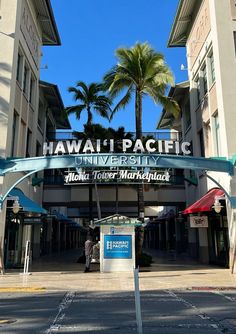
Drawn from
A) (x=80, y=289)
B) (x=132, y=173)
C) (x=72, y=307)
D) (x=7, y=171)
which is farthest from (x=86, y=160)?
(x=72, y=307)

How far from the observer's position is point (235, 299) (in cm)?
1098

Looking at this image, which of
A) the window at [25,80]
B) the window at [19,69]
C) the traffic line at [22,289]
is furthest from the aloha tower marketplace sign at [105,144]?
the traffic line at [22,289]

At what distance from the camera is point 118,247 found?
19797mm

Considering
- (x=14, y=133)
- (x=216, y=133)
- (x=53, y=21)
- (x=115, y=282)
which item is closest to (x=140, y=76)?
(x=216, y=133)

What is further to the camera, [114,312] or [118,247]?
[118,247]

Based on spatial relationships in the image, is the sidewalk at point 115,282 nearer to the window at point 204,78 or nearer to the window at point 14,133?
the window at point 14,133

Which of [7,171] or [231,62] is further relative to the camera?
[231,62]

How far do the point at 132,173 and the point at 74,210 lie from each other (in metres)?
38.0

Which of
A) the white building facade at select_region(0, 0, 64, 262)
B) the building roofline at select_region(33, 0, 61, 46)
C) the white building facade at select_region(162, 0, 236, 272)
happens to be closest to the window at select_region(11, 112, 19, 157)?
the white building facade at select_region(0, 0, 64, 262)

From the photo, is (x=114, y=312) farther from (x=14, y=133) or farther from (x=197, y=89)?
(x=197, y=89)

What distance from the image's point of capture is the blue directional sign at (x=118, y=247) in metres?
19.7

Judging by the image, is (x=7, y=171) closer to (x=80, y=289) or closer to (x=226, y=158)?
→ (x=80, y=289)

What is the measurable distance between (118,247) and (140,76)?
34.2ft

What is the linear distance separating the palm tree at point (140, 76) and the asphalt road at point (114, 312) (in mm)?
11589
